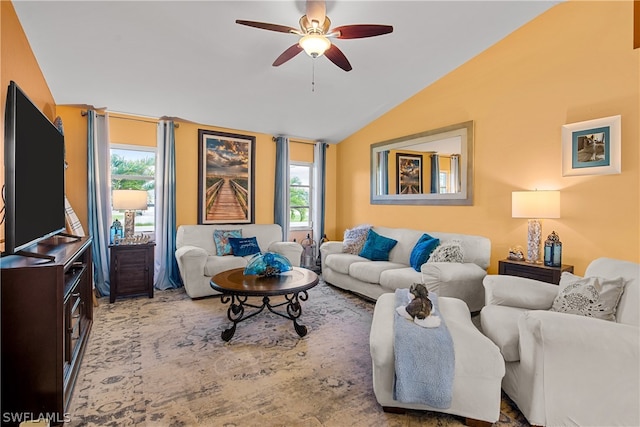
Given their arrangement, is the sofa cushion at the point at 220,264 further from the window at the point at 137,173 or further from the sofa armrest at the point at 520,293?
the sofa armrest at the point at 520,293

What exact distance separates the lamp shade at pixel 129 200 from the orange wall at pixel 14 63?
1.17 meters

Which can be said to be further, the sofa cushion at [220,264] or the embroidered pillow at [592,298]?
the sofa cushion at [220,264]

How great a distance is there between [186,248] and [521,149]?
4.16 metres

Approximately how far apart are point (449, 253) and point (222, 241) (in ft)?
10.00

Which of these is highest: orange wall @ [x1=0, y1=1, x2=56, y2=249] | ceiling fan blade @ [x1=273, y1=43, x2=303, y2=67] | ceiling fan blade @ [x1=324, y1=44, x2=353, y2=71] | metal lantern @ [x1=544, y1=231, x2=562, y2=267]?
ceiling fan blade @ [x1=273, y1=43, x2=303, y2=67]

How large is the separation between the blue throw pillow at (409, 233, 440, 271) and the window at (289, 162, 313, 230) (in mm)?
2616

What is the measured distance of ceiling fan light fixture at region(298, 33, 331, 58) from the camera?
7.72 ft

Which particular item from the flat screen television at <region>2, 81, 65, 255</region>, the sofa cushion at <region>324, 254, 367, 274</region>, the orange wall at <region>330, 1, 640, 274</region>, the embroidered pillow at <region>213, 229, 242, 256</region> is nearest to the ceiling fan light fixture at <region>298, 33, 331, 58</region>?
the flat screen television at <region>2, 81, 65, 255</region>

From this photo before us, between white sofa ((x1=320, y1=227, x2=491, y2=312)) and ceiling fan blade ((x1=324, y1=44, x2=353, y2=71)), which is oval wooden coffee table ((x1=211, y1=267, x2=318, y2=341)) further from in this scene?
ceiling fan blade ((x1=324, y1=44, x2=353, y2=71))

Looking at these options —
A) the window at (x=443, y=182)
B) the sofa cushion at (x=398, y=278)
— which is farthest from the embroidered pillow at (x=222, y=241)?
the window at (x=443, y=182)

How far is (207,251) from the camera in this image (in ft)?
14.9

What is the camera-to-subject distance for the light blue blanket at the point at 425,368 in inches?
67.0

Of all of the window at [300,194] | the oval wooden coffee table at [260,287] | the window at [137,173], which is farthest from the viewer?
the window at [300,194]

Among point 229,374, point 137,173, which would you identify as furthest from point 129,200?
point 229,374
